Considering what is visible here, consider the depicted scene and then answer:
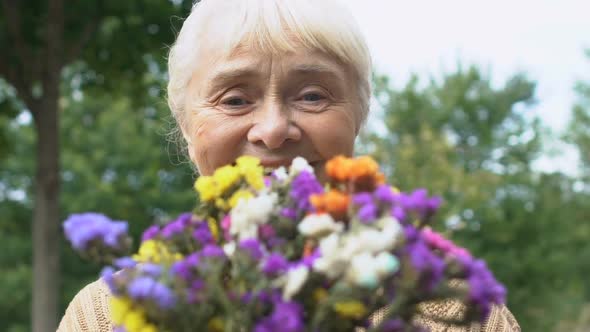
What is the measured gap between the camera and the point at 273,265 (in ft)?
4.27

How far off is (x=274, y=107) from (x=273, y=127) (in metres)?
0.06

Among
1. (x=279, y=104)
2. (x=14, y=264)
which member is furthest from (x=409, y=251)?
(x=14, y=264)

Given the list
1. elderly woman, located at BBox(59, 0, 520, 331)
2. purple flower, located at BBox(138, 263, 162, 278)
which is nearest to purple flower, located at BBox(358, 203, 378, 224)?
purple flower, located at BBox(138, 263, 162, 278)

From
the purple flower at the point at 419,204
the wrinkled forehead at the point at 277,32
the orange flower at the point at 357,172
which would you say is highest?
the wrinkled forehead at the point at 277,32

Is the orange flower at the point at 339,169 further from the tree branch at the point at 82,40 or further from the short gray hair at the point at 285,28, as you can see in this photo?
the tree branch at the point at 82,40

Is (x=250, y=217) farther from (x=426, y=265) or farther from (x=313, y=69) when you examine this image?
(x=313, y=69)

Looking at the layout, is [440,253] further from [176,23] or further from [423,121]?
[423,121]

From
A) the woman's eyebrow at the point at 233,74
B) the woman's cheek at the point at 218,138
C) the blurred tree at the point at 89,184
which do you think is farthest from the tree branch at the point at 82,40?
the blurred tree at the point at 89,184

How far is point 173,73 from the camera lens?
284 centimetres

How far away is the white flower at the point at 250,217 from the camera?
1.39 metres

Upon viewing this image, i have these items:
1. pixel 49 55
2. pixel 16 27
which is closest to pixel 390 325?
pixel 49 55

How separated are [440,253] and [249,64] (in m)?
1.10

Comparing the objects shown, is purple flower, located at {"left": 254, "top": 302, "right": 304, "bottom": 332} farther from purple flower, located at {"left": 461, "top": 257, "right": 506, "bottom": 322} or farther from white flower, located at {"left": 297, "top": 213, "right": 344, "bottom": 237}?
purple flower, located at {"left": 461, "top": 257, "right": 506, "bottom": 322}

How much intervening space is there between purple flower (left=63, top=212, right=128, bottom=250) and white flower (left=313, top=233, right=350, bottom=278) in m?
0.37
